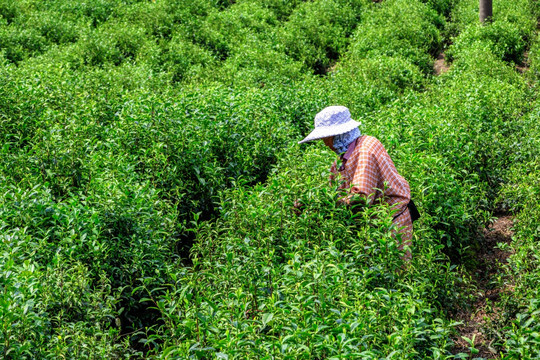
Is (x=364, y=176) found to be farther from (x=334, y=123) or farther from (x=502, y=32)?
(x=502, y=32)

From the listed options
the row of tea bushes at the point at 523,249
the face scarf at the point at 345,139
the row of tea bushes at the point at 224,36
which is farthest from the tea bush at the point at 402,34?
the face scarf at the point at 345,139

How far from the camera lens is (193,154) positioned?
604 cm

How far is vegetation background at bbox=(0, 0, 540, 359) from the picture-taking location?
3.43m

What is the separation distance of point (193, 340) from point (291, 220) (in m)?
1.55

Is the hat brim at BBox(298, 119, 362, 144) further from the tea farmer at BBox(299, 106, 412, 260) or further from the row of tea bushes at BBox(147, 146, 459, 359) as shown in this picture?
the row of tea bushes at BBox(147, 146, 459, 359)

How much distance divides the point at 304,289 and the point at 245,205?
1501 millimetres

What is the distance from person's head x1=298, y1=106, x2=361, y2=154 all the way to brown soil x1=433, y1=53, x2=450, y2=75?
7776 millimetres

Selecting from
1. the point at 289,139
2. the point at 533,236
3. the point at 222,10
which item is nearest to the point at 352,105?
the point at 289,139

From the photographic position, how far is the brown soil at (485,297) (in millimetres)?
4223

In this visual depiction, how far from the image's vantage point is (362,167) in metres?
4.46

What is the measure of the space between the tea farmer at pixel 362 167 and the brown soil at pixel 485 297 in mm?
744

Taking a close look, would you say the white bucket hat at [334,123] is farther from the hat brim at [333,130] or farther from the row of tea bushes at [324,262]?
the row of tea bushes at [324,262]

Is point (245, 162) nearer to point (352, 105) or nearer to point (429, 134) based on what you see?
point (429, 134)

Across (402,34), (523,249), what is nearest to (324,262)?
(523,249)
